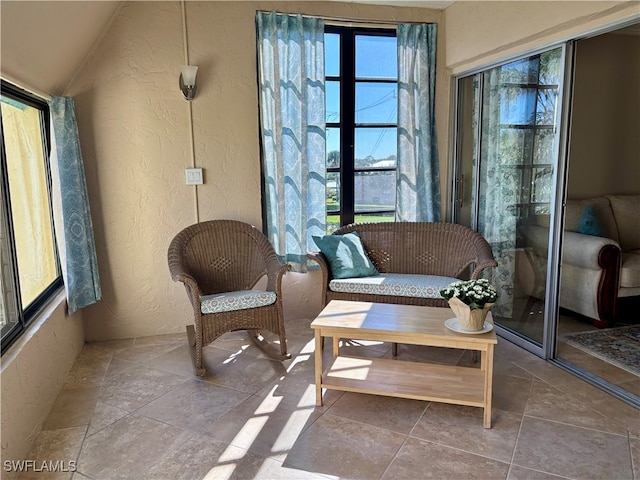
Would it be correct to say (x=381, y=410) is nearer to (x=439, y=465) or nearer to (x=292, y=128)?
(x=439, y=465)

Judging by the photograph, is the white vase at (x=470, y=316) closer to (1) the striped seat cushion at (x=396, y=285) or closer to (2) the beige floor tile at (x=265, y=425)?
(1) the striped seat cushion at (x=396, y=285)

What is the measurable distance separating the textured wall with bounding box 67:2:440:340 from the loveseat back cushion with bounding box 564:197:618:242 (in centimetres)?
236

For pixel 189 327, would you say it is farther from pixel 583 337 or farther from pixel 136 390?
pixel 583 337

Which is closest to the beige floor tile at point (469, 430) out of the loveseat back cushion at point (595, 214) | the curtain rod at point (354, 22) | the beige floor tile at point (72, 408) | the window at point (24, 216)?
Answer: the beige floor tile at point (72, 408)

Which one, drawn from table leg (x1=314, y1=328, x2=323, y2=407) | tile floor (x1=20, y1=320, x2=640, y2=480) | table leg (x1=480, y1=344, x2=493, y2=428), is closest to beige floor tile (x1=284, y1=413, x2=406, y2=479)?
tile floor (x1=20, y1=320, x2=640, y2=480)

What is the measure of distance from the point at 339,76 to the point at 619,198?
2.68 m

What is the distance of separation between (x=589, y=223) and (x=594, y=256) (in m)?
0.43

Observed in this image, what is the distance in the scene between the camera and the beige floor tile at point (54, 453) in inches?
80.9

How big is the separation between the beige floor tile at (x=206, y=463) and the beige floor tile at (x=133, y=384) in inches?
22.3

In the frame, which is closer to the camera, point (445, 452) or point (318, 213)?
point (445, 452)

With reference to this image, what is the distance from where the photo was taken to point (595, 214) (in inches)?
159

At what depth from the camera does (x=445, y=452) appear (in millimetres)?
2174

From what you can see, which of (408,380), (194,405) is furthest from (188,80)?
(408,380)

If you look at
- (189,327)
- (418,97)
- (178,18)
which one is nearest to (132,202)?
(189,327)
